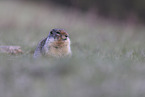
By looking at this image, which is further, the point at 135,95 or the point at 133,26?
the point at 133,26

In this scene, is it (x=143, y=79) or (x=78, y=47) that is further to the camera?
(x=78, y=47)

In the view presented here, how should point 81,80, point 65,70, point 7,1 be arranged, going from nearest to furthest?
1. point 81,80
2. point 65,70
3. point 7,1

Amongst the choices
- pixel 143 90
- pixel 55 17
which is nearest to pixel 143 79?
pixel 143 90

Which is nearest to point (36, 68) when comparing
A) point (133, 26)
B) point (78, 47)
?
point (78, 47)

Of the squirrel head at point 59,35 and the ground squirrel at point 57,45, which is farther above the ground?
the squirrel head at point 59,35

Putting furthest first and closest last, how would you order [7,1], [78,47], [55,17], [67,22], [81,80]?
[7,1], [55,17], [67,22], [78,47], [81,80]

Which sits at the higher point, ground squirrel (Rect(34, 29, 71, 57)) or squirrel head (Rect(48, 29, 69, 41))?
squirrel head (Rect(48, 29, 69, 41))

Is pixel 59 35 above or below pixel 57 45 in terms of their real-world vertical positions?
above

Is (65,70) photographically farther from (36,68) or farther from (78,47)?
(78,47)

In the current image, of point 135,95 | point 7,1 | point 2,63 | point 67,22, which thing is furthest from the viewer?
point 7,1

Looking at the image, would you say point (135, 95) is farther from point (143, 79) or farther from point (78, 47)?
point (78, 47)
